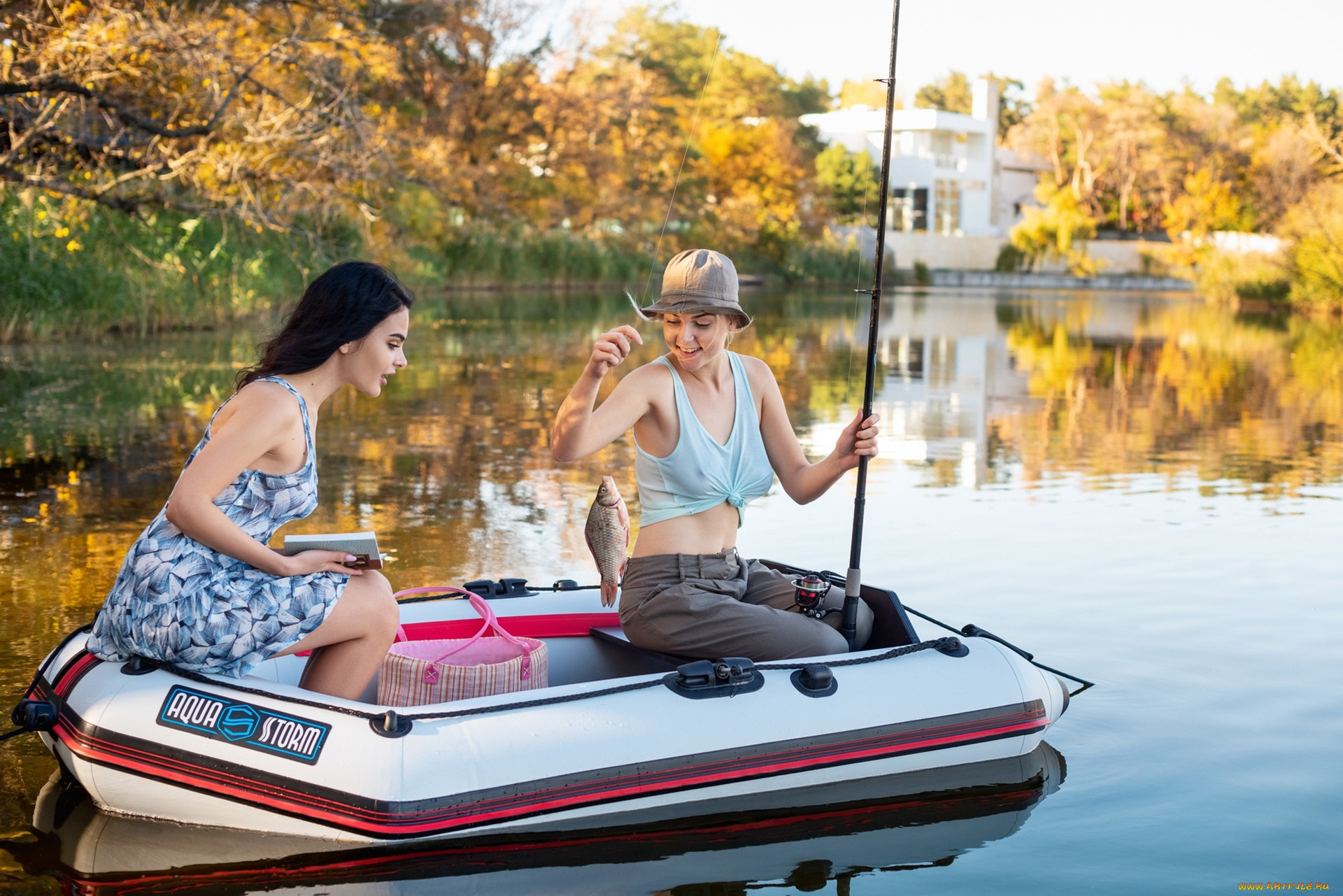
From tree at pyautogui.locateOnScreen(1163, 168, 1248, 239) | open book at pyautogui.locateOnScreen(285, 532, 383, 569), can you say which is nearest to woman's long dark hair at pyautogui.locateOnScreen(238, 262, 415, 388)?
open book at pyautogui.locateOnScreen(285, 532, 383, 569)

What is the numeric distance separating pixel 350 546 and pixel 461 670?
51 centimetres

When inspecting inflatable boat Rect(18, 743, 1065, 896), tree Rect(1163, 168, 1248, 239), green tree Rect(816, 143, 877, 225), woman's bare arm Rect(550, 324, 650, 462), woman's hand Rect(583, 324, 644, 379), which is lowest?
inflatable boat Rect(18, 743, 1065, 896)

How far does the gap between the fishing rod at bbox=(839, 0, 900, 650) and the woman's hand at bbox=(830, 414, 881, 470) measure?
0.07ft

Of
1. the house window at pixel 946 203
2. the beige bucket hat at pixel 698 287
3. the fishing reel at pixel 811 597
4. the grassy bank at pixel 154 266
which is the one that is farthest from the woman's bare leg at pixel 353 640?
the house window at pixel 946 203

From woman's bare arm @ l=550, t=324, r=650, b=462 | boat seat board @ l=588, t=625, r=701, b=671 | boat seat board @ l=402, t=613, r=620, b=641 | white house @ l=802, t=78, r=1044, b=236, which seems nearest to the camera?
woman's bare arm @ l=550, t=324, r=650, b=462

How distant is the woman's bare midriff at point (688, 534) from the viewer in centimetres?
410

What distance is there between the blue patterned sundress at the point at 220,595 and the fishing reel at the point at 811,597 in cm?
139

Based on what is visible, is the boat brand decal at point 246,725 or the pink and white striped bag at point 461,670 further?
the pink and white striped bag at point 461,670

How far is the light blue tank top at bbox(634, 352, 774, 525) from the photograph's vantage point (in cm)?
405

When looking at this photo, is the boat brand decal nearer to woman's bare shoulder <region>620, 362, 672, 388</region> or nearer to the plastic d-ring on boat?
the plastic d-ring on boat

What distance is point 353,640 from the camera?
3.70 m

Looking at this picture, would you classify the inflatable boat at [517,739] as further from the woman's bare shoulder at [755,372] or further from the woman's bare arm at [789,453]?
the woman's bare shoulder at [755,372]

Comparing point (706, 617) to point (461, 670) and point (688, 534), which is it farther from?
point (461, 670)

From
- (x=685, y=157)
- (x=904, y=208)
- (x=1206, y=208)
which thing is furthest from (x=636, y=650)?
(x=1206, y=208)
